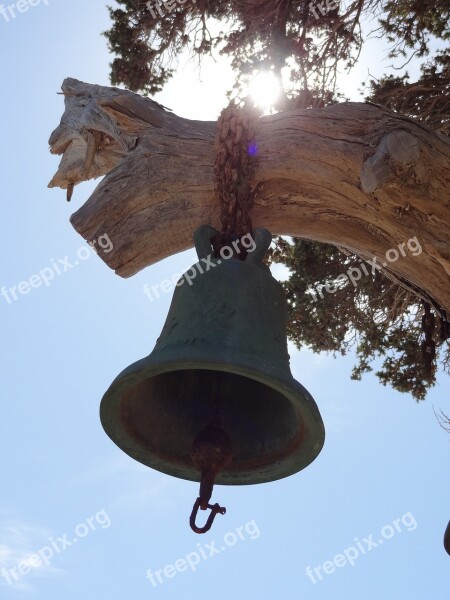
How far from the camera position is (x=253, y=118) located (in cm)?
332

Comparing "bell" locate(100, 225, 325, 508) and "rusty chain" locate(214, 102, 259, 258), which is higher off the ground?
"rusty chain" locate(214, 102, 259, 258)

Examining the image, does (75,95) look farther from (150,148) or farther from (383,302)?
(383,302)

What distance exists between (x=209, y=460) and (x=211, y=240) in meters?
0.92

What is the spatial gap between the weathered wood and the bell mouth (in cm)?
67

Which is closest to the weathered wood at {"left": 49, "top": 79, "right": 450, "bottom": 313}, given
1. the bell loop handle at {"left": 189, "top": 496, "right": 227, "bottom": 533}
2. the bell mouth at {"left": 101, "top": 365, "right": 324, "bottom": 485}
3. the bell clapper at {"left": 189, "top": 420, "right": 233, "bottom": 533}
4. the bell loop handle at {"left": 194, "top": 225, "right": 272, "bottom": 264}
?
the bell loop handle at {"left": 194, "top": 225, "right": 272, "bottom": 264}

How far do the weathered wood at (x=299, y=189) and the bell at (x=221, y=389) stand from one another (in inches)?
16.0

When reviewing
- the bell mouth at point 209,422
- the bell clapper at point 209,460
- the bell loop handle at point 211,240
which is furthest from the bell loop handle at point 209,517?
the bell loop handle at point 211,240

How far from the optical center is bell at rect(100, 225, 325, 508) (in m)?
2.52

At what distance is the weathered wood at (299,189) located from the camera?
3.14 m

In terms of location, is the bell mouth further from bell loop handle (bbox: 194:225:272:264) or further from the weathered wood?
the weathered wood

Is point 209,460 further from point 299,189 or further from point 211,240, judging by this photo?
point 299,189

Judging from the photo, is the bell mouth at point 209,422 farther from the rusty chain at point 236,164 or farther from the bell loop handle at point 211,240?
the rusty chain at point 236,164

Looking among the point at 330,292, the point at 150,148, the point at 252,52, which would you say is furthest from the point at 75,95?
the point at 330,292

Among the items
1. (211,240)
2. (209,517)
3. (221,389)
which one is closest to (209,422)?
(221,389)
